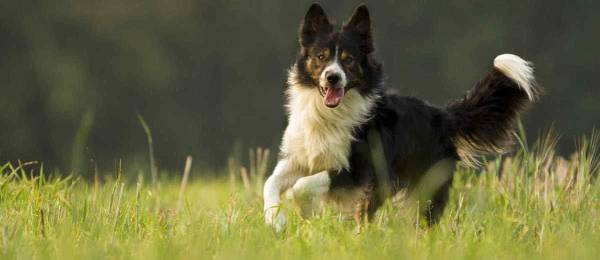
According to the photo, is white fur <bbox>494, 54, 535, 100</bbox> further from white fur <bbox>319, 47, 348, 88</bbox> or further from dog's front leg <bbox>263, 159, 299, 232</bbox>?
dog's front leg <bbox>263, 159, 299, 232</bbox>

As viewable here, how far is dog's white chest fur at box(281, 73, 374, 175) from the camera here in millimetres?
6090

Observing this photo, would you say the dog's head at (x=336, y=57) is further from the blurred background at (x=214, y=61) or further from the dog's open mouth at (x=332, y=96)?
the blurred background at (x=214, y=61)

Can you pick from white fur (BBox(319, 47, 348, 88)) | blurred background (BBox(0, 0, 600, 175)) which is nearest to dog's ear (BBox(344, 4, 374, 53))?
white fur (BBox(319, 47, 348, 88))

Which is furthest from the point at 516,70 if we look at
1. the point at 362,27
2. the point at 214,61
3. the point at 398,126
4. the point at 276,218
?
the point at 214,61

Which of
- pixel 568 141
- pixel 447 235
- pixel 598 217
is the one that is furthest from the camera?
pixel 568 141

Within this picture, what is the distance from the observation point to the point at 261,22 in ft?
79.8

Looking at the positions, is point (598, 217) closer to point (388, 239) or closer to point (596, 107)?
point (388, 239)

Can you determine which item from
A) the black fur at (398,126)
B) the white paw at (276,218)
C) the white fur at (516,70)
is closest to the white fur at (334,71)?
the black fur at (398,126)

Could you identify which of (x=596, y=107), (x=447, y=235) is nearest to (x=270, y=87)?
(x=596, y=107)

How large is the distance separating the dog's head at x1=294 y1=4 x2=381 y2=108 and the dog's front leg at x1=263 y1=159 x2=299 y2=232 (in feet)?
1.44

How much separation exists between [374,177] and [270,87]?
681 inches

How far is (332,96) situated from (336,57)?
221mm

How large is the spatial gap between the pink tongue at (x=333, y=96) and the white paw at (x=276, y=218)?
0.81m

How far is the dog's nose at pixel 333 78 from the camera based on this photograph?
5945 millimetres
